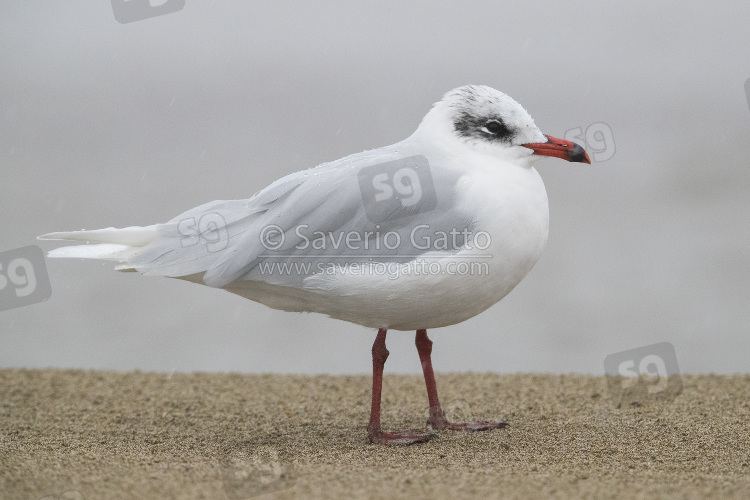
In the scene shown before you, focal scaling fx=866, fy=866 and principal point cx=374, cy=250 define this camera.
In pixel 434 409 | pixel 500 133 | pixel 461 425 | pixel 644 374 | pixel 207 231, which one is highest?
pixel 500 133

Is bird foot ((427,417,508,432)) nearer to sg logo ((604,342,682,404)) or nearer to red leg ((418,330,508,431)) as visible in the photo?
red leg ((418,330,508,431))

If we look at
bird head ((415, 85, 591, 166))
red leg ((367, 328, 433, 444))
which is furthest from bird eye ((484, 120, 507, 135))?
red leg ((367, 328, 433, 444))

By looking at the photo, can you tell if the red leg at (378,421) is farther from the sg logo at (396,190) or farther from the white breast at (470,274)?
the sg logo at (396,190)

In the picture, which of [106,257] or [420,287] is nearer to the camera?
[420,287]

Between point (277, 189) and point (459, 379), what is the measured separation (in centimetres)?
216

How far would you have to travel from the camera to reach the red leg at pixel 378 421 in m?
4.17

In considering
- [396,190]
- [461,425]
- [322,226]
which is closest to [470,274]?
[396,190]

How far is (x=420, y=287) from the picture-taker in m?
3.93

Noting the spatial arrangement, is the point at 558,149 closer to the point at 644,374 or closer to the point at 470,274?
the point at 470,274

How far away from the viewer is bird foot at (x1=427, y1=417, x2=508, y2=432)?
4477mm

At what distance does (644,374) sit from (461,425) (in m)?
1.68

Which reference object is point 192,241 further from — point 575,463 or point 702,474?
point 702,474

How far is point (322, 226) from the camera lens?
13.2ft

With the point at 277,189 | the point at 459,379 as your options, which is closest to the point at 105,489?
the point at 277,189
